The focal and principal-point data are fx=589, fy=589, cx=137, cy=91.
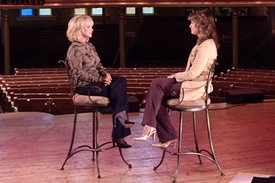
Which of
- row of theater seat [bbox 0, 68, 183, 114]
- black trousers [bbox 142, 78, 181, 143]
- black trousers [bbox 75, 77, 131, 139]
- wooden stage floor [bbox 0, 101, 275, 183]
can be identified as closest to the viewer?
black trousers [bbox 142, 78, 181, 143]

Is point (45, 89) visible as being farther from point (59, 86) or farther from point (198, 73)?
point (198, 73)

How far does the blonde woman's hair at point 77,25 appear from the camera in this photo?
4.35 meters

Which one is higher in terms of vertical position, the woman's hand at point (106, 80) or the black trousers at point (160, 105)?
the woman's hand at point (106, 80)

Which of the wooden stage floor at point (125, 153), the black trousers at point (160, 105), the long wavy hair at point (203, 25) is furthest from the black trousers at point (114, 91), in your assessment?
the long wavy hair at point (203, 25)

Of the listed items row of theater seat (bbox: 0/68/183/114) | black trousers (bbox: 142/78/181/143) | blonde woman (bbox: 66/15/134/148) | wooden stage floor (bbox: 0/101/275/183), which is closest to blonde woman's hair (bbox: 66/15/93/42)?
blonde woman (bbox: 66/15/134/148)

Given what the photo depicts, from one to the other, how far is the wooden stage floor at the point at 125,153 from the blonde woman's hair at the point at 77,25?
1052 mm

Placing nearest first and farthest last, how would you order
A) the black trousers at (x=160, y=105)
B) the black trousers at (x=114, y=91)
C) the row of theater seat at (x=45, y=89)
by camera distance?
the black trousers at (x=160, y=105)
the black trousers at (x=114, y=91)
the row of theater seat at (x=45, y=89)

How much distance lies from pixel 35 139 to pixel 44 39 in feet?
41.5

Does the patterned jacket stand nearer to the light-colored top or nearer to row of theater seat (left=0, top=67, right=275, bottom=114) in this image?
the light-colored top

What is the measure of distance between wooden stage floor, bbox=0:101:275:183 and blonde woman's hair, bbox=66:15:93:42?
105 centimetres

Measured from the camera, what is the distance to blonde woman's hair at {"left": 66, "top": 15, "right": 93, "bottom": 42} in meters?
4.35

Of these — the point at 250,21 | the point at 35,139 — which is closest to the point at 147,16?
the point at 250,21

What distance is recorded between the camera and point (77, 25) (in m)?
4.37

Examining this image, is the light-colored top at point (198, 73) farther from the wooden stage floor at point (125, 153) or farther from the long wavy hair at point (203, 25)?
the wooden stage floor at point (125, 153)
